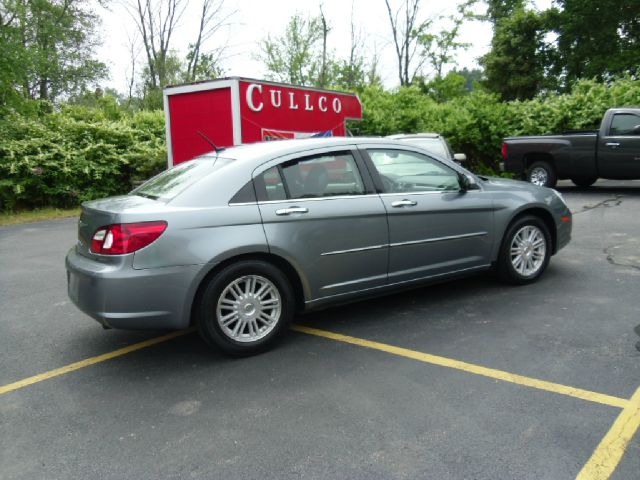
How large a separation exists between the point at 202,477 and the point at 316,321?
2294 mm

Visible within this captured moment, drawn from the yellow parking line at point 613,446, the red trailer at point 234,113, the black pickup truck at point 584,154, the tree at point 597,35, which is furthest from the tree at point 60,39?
the tree at point 597,35

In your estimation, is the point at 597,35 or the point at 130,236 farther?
the point at 597,35

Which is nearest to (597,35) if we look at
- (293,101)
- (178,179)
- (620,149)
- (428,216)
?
(620,149)

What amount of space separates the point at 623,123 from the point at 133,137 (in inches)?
489

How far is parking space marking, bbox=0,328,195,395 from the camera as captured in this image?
144 inches

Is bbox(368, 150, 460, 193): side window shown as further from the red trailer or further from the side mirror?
the red trailer

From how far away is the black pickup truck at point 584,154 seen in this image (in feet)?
39.1

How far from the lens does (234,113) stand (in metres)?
8.42

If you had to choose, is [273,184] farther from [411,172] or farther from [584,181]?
[584,181]

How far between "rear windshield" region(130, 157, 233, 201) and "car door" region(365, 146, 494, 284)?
4.32ft

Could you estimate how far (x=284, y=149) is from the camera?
4.30 metres

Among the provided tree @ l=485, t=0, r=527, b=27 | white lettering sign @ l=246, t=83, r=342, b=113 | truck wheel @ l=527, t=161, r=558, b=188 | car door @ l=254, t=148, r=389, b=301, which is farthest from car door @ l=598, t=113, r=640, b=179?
tree @ l=485, t=0, r=527, b=27

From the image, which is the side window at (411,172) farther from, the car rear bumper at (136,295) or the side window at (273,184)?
the car rear bumper at (136,295)

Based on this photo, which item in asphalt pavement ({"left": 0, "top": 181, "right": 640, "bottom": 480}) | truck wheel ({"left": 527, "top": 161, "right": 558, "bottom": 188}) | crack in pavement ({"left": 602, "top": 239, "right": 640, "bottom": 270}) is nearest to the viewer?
asphalt pavement ({"left": 0, "top": 181, "right": 640, "bottom": 480})
